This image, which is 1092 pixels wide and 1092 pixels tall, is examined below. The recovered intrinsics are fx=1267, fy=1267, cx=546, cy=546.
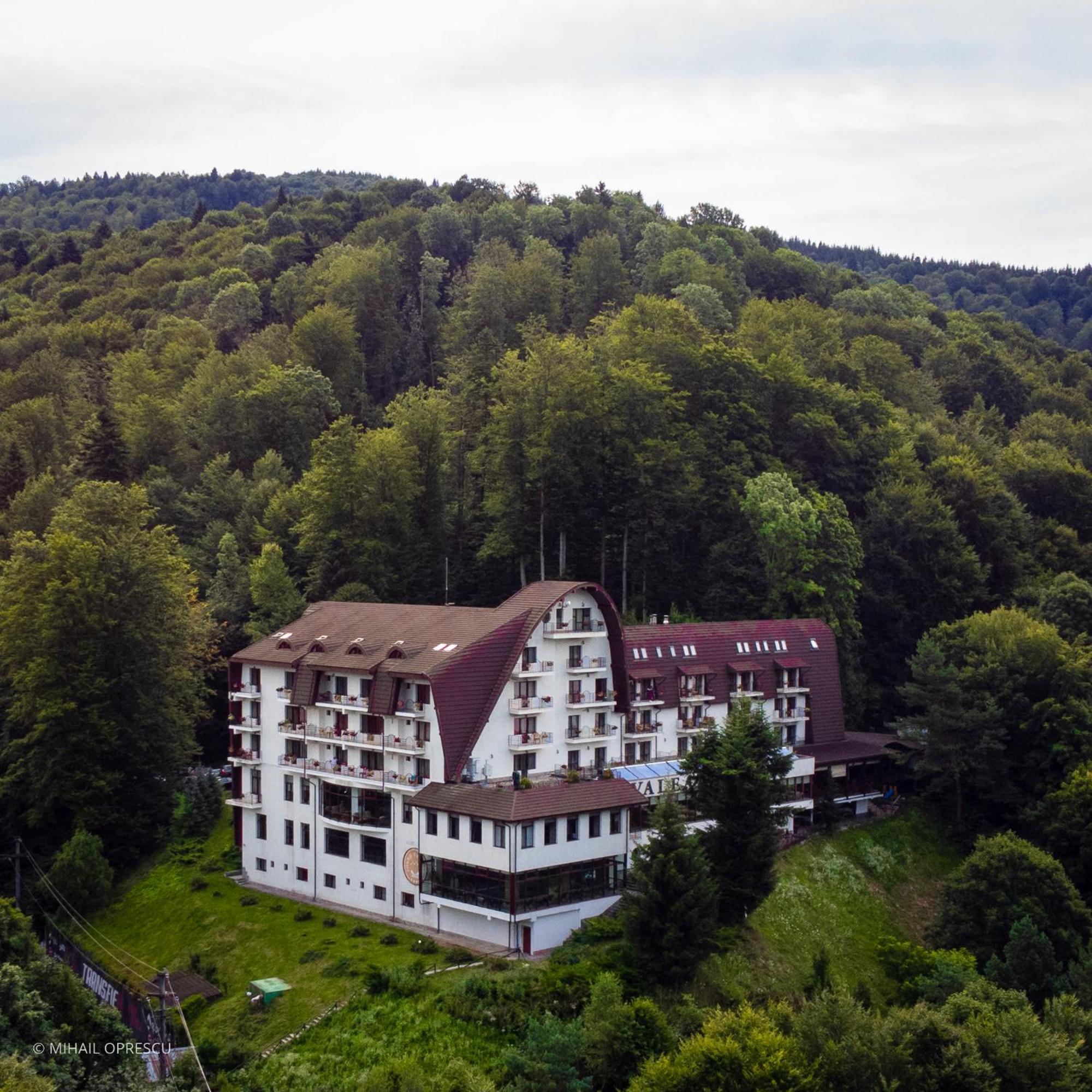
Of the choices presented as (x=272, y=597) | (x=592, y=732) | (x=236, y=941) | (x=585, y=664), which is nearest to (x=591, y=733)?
(x=592, y=732)

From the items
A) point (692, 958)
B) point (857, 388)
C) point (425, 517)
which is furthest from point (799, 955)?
point (857, 388)

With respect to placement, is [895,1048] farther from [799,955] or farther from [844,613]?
[844,613]

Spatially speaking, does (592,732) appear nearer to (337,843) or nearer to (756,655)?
(337,843)

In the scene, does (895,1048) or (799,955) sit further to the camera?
(799,955)

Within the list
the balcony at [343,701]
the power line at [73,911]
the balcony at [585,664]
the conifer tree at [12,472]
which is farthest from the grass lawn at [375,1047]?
the conifer tree at [12,472]

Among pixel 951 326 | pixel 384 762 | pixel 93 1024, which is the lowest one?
pixel 93 1024

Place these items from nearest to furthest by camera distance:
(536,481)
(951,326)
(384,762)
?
(384,762) < (536,481) < (951,326)
